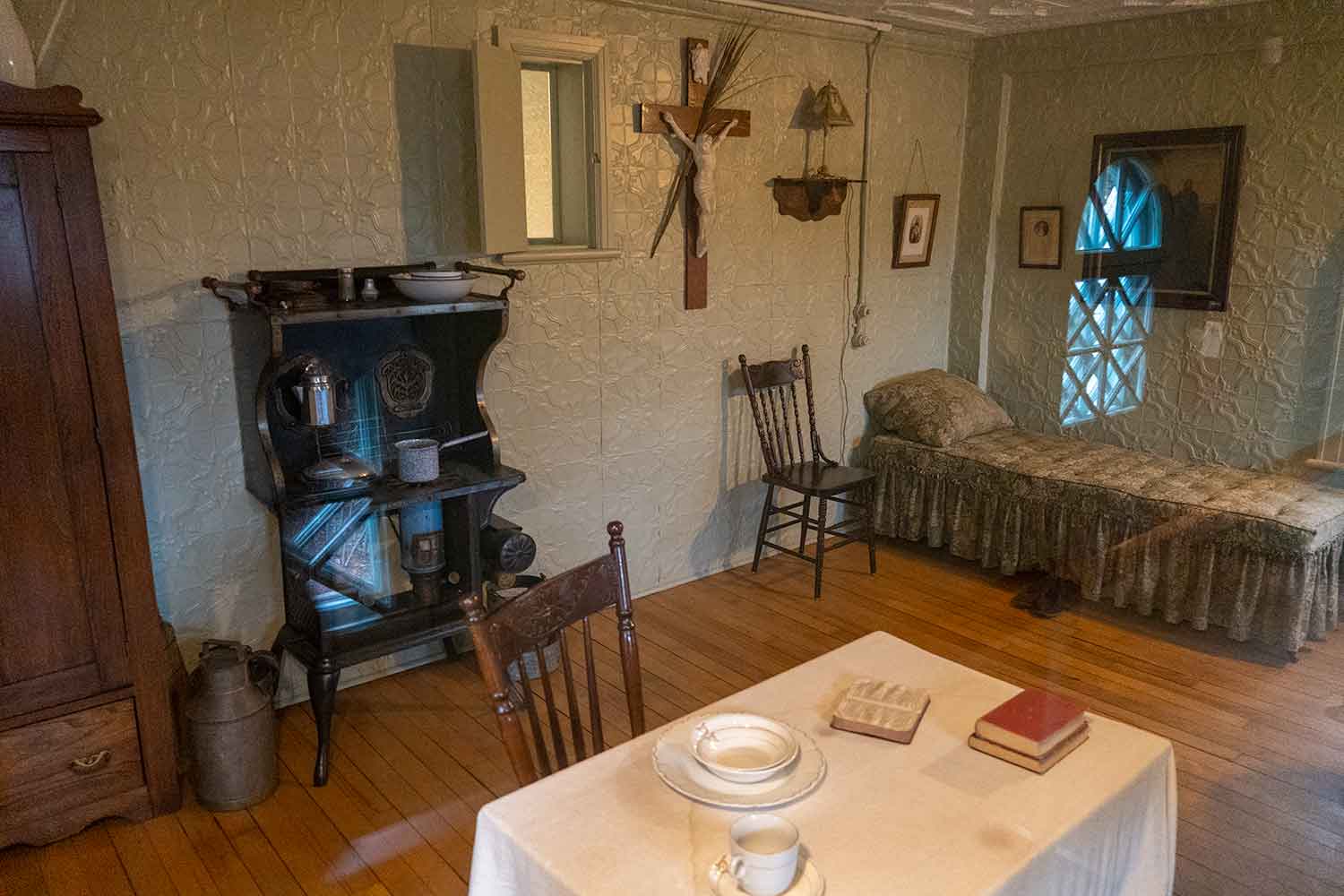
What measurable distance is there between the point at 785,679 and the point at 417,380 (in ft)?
5.45

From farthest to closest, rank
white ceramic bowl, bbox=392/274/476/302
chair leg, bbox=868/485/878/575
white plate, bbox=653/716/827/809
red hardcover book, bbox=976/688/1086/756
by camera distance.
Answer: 1. chair leg, bbox=868/485/878/575
2. white ceramic bowl, bbox=392/274/476/302
3. red hardcover book, bbox=976/688/1086/756
4. white plate, bbox=653/716/827/809

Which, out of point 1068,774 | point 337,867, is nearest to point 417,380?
point 337,867

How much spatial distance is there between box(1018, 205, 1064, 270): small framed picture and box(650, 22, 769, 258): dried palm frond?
1.18 m

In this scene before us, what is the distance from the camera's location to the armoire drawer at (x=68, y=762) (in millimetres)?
2221

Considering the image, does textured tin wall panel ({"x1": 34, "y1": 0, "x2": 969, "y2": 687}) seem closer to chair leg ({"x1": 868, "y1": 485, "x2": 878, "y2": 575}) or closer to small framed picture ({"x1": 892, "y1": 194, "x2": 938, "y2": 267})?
small framed picture ({"x1": 892, "y1": 194, "x2": 938, "y2": 267})

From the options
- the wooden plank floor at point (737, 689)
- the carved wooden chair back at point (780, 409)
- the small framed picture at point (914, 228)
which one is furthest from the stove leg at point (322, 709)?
the small framed picture at point (914, 228)

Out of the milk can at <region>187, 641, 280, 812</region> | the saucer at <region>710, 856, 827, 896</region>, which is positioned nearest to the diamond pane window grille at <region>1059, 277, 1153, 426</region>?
the saucer at <region>710, 856, 827, 896</region>

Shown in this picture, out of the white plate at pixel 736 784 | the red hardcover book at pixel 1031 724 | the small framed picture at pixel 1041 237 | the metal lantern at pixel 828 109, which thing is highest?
the metal lantern at pixel 828 109

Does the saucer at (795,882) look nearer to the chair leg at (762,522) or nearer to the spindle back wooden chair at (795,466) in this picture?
the spindle back wooden chair at (795,466)

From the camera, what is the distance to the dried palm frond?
354 centimetres

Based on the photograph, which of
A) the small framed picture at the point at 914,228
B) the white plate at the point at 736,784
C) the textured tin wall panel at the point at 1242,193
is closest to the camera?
the white plate at the point at 736,784

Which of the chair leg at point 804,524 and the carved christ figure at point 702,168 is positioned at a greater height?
the carved christ figure at point 702,168

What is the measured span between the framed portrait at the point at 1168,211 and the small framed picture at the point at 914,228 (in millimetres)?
1772

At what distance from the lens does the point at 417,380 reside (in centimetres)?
295
